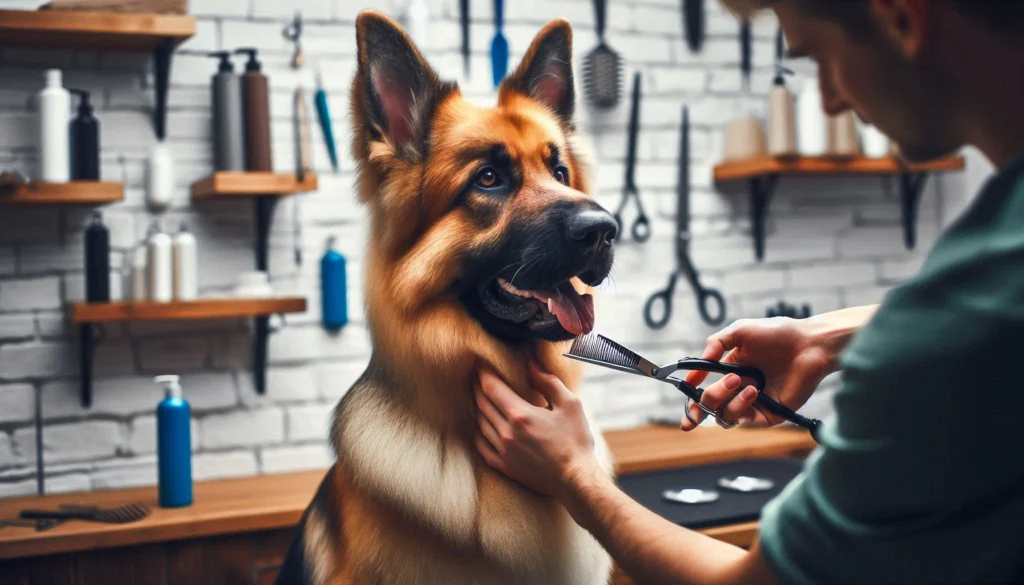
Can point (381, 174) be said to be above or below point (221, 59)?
below

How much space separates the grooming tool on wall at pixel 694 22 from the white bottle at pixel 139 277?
74.2 inches

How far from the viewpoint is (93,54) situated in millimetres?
2318

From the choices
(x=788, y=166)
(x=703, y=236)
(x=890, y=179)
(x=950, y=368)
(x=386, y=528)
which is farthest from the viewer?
(x=890, y=179)

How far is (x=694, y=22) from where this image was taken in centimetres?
302

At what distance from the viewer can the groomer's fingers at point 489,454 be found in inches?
50.5

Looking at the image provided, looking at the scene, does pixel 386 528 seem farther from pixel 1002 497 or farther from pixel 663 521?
pixel 1002 497

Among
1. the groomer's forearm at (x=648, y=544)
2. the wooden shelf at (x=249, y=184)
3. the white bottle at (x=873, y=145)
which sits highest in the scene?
the white bottle at (x=873, y=145)

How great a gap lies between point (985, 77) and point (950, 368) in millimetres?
216

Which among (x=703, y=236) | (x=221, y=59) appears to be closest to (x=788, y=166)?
(x=703, y=236)

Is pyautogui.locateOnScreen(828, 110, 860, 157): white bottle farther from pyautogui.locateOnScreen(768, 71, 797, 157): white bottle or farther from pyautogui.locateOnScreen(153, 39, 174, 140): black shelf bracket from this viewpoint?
pyautogui.locateOnScreen(153, 39, 174, 140): black shelf bracket

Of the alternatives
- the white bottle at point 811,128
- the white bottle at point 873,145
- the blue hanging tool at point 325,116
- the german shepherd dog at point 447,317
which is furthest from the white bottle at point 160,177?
the white bottle at point 873,145

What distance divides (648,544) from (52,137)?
184cm

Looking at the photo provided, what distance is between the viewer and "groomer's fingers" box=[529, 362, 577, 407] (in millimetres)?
1240

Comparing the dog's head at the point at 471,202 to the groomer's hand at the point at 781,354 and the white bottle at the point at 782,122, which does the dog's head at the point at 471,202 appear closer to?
the groomer's hand at the point at 781,354
